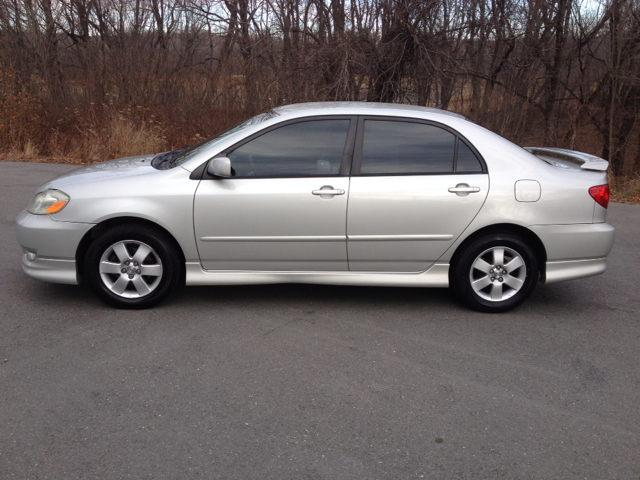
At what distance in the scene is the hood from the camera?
16.4 feet

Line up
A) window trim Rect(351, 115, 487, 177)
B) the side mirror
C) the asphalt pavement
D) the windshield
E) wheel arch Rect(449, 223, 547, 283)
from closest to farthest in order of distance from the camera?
the asphalt pavement, the side mirror, window trim Rect(351, 115, 487, 177), wheel arch Rect(449, 223, 547, 283), the windshield

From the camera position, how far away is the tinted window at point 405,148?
16.3ft

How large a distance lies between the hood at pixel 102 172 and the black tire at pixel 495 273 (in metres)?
2.65

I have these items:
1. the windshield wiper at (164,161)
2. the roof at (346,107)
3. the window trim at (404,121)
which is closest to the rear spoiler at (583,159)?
the window trim at (404,121)

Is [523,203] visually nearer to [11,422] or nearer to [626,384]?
[626,384]

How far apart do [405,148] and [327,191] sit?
2.47ft

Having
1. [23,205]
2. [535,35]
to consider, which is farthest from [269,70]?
[23,205]

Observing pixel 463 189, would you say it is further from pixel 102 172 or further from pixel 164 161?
pixel 102 172

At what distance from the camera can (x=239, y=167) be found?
16.1ft

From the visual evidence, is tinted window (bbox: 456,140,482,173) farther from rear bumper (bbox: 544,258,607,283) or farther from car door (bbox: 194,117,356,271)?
rear bumper (bbox: 544,258,607,283)

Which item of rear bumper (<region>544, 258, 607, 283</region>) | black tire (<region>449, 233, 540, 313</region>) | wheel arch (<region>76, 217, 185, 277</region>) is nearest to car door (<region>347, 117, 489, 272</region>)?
black tire (<region>449, 233, 540, 313</region>)

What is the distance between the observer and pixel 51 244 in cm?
483

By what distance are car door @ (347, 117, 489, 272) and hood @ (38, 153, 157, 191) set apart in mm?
1742

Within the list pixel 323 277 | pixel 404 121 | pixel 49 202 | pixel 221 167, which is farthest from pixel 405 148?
pixel 49 202
